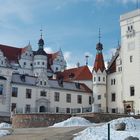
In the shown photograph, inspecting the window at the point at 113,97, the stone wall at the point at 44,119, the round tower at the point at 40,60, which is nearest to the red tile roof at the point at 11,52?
the round tower at the point at 40,60

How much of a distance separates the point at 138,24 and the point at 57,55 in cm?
3031

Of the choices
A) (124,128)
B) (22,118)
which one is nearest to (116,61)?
(22,118)

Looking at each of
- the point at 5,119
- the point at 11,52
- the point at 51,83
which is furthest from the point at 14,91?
the point at 11,52

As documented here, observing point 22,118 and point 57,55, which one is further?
point 57,55

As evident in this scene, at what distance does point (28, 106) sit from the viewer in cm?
5350

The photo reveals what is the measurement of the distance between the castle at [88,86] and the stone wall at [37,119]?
945 centimetres

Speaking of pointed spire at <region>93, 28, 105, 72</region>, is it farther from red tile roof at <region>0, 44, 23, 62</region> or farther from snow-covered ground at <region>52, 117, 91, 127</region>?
snow-covered ground at <region>52, 117, 91, 127</region>

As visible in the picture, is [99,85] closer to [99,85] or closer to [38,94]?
[99,85]

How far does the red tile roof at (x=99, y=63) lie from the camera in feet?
193

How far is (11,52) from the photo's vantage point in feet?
231

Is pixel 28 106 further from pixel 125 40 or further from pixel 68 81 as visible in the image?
pixel 125 40

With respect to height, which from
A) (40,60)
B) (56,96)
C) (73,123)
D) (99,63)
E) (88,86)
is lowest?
(73,123)

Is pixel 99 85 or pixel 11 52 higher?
pixel 11 52

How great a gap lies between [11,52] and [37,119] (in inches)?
1338
